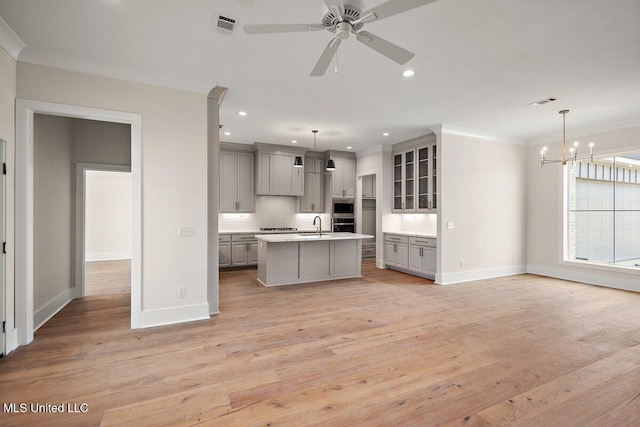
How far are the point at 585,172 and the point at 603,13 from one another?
4.77 meters

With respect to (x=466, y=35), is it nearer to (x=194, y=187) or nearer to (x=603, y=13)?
(x=603, y=13)

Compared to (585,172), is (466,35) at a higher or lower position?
higher

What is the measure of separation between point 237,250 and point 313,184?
264cm

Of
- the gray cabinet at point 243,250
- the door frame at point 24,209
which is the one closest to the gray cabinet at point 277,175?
the gray cabinet at point 243,250

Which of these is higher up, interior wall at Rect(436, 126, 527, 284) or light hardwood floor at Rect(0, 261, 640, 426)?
interior wall at Rect(436, 126, 527, 284)

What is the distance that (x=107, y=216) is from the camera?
8555 mm

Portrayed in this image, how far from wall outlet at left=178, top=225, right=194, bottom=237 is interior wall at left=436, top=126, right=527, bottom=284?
14.0 feet

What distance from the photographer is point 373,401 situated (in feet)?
6.83

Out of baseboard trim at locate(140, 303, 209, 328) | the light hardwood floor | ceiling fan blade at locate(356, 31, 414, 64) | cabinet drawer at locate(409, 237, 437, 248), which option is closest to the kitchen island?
the light hardwood floor

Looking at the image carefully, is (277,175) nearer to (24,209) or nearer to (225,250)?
(225,250)

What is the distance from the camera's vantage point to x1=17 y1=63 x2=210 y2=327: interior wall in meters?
3.32

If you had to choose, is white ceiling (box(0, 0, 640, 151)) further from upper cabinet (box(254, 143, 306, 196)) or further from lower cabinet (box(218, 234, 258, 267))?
lower cabinet (box(218, 234, 258, 267))

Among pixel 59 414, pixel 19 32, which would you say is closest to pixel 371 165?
pixel 19 32

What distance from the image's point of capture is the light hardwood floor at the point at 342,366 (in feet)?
6.45
